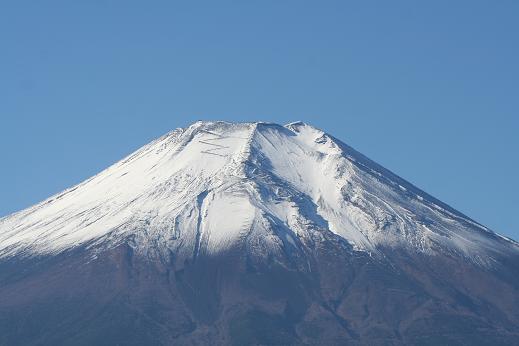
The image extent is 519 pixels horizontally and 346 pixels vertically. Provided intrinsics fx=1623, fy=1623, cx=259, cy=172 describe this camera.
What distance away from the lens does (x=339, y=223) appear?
147 meters

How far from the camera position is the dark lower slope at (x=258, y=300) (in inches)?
5094

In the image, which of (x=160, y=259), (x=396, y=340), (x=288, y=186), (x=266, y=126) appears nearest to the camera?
(x=396, y=340)

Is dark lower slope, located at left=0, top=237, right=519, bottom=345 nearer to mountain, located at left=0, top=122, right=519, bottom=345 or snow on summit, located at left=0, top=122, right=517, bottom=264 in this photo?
mountain, located at left=0, top=122, right=519, bottom=345

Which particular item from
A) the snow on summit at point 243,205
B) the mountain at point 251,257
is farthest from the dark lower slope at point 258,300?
the snow on summit at point 243,205

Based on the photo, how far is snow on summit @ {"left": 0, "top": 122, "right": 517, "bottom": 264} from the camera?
474 ft

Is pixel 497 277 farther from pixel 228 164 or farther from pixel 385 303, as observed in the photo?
pixel 228 164

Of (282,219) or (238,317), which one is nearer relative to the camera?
(238,317)

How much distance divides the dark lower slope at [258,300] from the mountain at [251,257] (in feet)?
0.53

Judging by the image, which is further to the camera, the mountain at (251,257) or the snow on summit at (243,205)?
the snow on summit at (243,205)

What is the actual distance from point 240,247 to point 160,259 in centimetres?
706

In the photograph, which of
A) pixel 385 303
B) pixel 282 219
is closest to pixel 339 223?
pixel 282 219

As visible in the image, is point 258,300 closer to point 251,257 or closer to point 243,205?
point 251,257

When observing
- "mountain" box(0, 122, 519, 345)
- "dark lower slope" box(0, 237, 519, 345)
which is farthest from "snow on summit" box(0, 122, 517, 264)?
"dark lower slope" box(0, 237, 519, 345)

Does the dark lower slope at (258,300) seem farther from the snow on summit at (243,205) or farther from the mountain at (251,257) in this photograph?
the snow on summit at (243,205)
